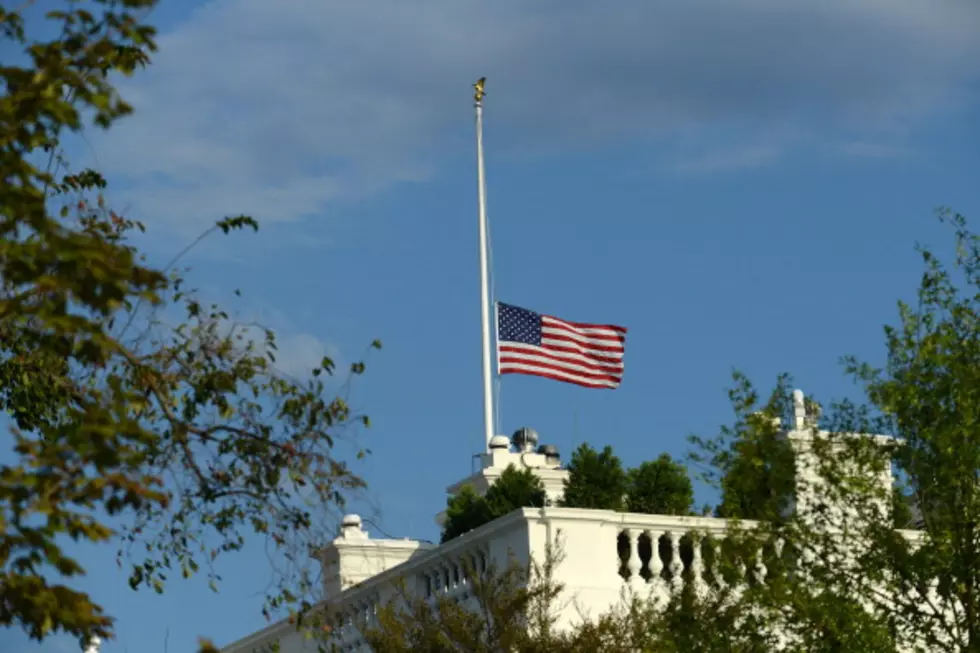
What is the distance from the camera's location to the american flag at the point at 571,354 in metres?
36.0

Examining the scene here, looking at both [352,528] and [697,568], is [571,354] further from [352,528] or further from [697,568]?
[697,568]

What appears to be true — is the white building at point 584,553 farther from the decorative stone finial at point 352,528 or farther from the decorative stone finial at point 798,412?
the decorative stone finial at point 352,528

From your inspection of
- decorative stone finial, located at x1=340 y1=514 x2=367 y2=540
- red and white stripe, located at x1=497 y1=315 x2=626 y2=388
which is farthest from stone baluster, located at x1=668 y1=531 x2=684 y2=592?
red and white stripe, located at x1=497 y1=315 x2=626 y2=388

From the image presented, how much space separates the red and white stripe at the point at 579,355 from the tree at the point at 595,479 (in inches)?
322

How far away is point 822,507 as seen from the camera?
65.4ft

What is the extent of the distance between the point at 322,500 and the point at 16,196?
3923 millimetres

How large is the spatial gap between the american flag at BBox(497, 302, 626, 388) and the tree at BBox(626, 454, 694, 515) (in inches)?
314

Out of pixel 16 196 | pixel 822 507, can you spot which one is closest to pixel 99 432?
pixel 16 196

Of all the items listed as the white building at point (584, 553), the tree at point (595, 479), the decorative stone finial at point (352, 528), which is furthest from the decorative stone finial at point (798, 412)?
the decorative stone finial at point (352, 528)

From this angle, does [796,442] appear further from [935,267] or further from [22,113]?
[22,113]

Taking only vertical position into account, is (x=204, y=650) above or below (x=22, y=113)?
below

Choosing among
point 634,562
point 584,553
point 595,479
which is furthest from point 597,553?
point 595,479

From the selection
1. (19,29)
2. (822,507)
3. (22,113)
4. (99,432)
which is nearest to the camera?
(99,432)

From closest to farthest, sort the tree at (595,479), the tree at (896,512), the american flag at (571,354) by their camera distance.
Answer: the tree at (896,512) < the tree at (595,479) < the american flag at (571,354)
